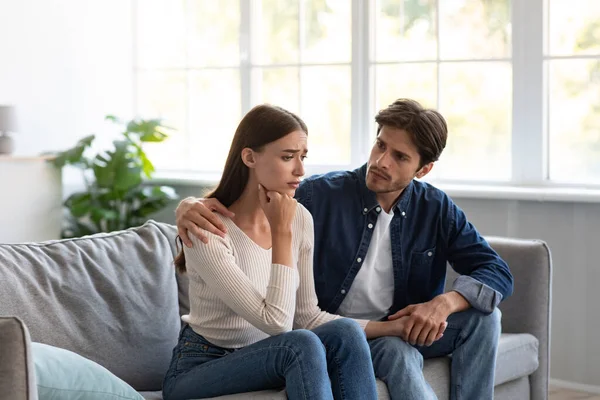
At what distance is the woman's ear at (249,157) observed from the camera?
8.03ft

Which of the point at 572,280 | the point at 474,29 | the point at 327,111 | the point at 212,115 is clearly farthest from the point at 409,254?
the point at 212,115

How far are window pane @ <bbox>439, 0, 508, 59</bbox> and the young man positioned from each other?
172cm

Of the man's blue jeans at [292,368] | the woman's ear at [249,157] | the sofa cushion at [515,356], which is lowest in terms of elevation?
the sofa cushion at [515,356]

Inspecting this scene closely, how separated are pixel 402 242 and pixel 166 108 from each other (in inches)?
125

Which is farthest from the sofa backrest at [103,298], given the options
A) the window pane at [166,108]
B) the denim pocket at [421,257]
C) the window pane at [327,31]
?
the window pane at [166,108]

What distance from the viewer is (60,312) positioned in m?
2.40

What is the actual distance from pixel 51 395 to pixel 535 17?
10.2 feet

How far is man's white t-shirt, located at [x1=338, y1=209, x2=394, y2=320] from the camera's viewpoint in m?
2.75

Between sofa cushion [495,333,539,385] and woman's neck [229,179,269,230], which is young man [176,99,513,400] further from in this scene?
woman's neck [229,179,269,230]

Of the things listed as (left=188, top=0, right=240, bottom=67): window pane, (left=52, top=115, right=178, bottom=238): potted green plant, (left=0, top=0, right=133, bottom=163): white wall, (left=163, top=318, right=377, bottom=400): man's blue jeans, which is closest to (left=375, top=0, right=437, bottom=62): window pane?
(left=188, top=0, right=240, bottom=67): window pane

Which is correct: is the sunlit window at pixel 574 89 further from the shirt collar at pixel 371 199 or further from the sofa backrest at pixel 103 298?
the sofa backrest at pixel 103 298

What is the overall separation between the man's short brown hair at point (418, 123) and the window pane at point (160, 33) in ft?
10.1

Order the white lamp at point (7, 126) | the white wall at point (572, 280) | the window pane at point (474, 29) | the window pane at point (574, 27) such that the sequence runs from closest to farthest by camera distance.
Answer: the white wall at point (572, 280), the window pane at point (574, 27), the window pane at point (474, 29), the white lamp at point (7, 126)

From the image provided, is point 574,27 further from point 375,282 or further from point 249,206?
point 249,206
